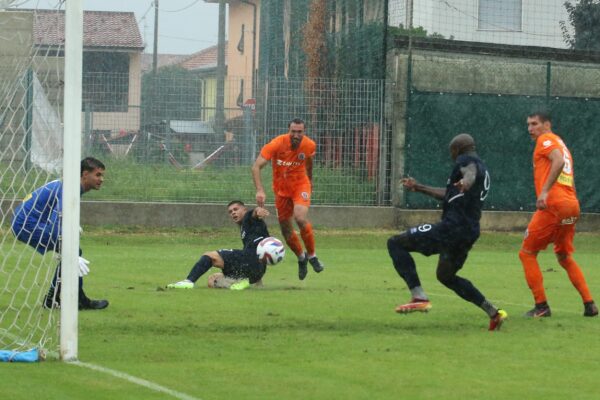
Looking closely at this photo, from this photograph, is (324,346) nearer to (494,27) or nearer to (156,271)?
(156,271)

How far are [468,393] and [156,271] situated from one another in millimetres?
9629

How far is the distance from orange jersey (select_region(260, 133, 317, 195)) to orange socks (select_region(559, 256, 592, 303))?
4817mm

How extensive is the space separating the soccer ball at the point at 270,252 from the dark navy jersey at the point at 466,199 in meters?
3.66

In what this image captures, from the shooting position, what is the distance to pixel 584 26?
114 feet

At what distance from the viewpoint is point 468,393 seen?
26.5 feet

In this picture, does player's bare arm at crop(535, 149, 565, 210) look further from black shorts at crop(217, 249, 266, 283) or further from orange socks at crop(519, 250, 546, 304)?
black shorts at crop(217, 249, 266, 283)

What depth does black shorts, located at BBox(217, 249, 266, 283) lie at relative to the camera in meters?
14.9

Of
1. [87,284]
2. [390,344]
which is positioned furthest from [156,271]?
[390,344]

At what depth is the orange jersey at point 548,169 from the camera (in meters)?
12.4

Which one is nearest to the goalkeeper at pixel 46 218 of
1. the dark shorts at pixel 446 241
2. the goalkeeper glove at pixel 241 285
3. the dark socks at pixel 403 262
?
the goalkeeper glove at pixel 241 285

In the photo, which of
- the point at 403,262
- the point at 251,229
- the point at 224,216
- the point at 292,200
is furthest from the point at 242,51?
the point at 403,262

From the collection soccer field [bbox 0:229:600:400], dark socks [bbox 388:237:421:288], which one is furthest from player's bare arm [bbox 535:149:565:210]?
dark socks [bbox 388:237:421:288]

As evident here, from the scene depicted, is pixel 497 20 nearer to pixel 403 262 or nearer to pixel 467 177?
pixel 403 262

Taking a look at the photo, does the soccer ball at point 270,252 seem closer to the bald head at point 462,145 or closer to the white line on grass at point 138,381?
the bald head at point 462,145
